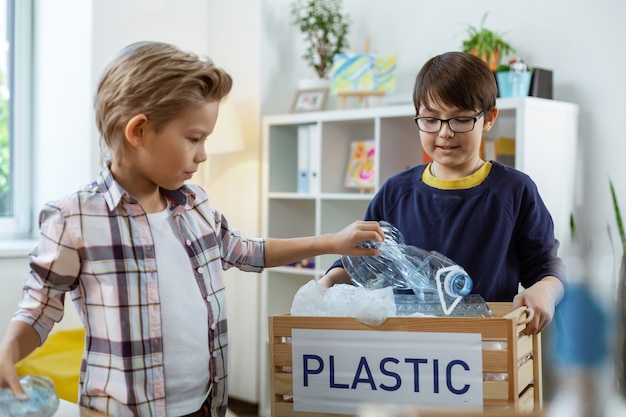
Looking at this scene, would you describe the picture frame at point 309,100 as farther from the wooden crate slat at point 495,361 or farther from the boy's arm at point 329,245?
the wooden crate slat at point 495,361

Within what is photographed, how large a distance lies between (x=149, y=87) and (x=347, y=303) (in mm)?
475

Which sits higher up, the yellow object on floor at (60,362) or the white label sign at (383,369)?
the white label sign at (383,369)

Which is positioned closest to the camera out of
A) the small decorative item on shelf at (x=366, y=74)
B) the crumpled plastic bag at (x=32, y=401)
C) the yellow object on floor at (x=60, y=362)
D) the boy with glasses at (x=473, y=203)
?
the crumpled plastic bag at (x=32, y=401)

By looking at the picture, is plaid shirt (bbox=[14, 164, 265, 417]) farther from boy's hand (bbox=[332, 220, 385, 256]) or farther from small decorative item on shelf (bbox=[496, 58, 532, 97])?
small decorative item on shelf (bbox=[496, 58, 532, 97])

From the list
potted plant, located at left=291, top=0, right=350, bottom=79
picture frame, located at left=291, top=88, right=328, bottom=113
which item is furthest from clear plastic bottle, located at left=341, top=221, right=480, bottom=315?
potted plant, located at left=291, top=0, right=350, bottom=79

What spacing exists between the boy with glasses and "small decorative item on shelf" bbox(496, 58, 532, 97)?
4.57ft

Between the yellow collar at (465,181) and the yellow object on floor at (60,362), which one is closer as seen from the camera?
the yellow collar at (465,181)

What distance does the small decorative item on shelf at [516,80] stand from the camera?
279 centimetres

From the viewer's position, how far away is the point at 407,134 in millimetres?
3287

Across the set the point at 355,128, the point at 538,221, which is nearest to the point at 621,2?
the point at 355,128

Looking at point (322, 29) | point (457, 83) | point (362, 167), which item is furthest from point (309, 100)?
point (457, 83)

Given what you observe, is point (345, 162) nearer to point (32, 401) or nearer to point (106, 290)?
point (106, 290)

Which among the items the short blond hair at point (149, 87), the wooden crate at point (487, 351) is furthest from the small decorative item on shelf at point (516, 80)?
the short blond hair at point (149, 87)

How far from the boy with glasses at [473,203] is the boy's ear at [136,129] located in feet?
1.65
